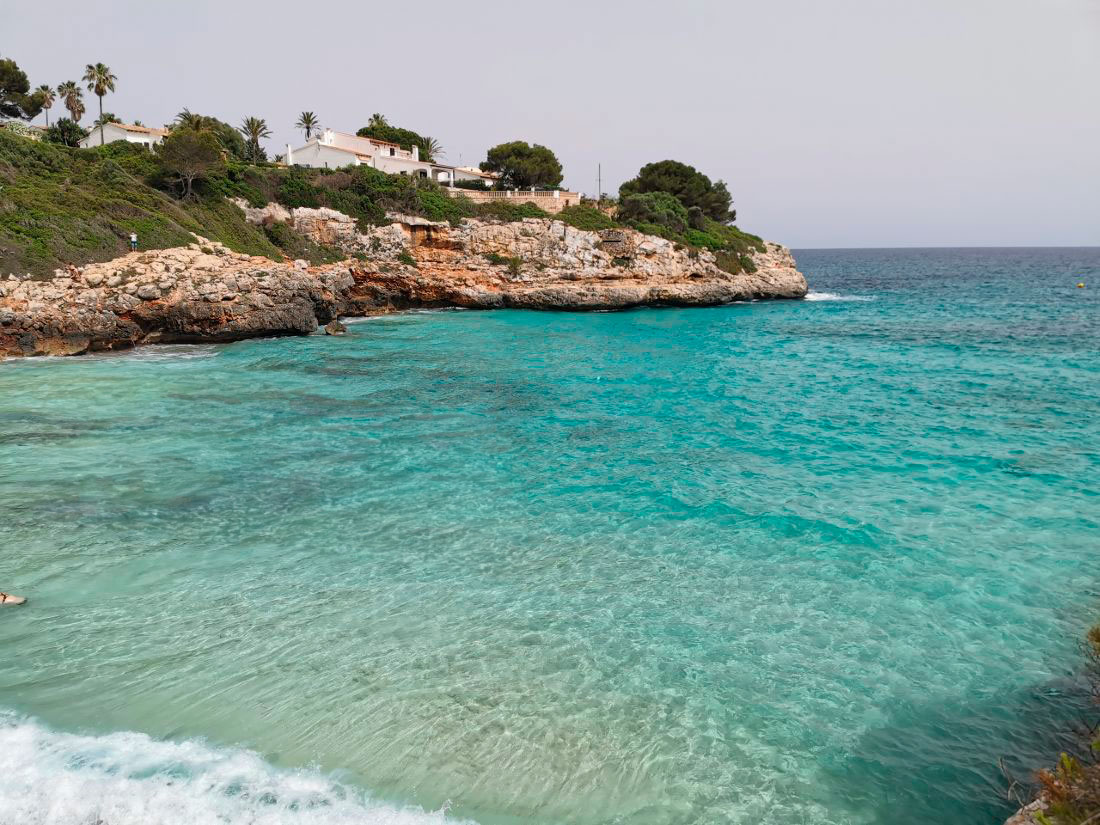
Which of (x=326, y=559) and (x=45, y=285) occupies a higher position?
(x=45, y=285)

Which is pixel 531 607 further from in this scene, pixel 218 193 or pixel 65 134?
pixel 65 134

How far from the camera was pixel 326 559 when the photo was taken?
10484 mm

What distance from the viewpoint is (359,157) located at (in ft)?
191

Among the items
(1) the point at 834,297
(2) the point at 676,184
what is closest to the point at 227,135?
(2) the point at 676,184

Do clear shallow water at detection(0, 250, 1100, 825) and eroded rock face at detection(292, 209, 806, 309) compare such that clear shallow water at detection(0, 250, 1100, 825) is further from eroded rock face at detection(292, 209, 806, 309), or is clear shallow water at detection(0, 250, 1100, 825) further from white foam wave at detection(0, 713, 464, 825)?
eroded rock face at detection(292, 209, 806, 309)

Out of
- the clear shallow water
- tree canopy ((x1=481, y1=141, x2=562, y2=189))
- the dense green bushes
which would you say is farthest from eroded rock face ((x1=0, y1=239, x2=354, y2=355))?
tree canopy ((x1=481, y1=141, x2=562, y2=189))

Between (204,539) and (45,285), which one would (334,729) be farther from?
(45,285)

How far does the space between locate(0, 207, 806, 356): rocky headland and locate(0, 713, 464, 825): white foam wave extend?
27355 millimetres

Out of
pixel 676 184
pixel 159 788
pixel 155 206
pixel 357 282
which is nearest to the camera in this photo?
pixel 159 788

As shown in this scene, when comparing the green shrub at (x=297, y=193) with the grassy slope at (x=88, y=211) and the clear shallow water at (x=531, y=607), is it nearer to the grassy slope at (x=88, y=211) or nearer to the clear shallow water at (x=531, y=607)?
the grassy slope at (x=88, y=211)

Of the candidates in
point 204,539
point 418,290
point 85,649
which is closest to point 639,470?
point 204,539

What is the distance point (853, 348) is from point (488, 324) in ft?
70.1

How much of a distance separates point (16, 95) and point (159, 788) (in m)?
72.0

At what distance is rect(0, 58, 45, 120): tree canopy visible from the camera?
54719mm
